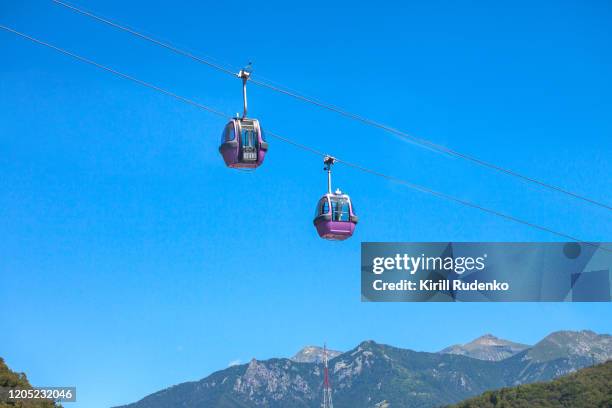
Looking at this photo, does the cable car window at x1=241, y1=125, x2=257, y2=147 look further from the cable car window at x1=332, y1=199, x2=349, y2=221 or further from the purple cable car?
the cable car window at x1=332, y1=199, x2=349, y2=221

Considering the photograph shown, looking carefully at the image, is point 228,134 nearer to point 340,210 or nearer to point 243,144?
point 243,144

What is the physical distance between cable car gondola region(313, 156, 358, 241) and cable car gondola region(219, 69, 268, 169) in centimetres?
540

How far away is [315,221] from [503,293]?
2693 cm

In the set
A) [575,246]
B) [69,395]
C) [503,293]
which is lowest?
[69,395]

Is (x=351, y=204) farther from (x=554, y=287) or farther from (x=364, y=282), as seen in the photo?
(x=554, y=287)

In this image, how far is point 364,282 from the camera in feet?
223

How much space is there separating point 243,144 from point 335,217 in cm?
681

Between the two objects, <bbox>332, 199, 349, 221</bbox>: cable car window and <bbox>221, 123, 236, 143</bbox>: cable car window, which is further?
<bbox>332, 199, 349, 221</bbox>: cable car window

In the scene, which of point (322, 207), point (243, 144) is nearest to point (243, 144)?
point (243, 144)

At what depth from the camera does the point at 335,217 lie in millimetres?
44812

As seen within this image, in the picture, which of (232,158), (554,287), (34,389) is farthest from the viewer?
(34,389)

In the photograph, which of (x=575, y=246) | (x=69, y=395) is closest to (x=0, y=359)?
(x=69, y=395)

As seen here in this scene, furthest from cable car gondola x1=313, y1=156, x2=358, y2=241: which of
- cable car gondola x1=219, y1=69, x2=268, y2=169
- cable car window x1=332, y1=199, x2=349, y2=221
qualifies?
cable car gondola x1=219, y1=69, x2=268, y2=169

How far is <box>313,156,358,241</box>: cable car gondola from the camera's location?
4478 centimetres
